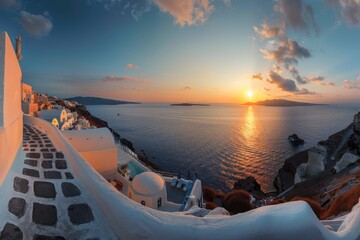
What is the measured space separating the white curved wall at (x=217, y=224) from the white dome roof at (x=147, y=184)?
8704 millimetres

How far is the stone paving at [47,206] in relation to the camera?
3027 millimetres

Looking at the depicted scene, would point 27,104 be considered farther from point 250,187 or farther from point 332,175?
point 332,175

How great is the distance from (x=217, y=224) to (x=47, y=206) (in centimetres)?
268

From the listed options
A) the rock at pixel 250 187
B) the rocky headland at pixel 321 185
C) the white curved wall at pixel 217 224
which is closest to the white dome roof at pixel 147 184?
the rocky headland at pixel 321 185

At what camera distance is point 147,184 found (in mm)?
12305

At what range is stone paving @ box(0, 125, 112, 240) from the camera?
303 cm

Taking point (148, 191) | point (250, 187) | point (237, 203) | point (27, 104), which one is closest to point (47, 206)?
point (148, 191)

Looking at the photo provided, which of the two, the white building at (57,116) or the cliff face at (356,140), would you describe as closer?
the white building at (57,116)

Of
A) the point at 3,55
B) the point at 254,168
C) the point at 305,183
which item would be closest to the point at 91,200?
the point at 3,55

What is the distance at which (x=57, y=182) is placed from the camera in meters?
4.00

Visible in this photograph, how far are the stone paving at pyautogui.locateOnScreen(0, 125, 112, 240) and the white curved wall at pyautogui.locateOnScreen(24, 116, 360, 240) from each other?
345 millimetres

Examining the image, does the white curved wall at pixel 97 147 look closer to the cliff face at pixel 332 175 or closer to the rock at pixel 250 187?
the cliff face at pixel 332 175

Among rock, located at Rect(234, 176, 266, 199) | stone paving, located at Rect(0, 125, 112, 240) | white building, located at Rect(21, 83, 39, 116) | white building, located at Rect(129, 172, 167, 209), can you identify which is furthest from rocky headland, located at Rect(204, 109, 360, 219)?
white building, located at Rect(21, 83, 39, 116)

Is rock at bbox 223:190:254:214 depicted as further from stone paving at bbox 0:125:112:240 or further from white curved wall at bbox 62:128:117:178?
stone paving at bbox 0:125:112:240
